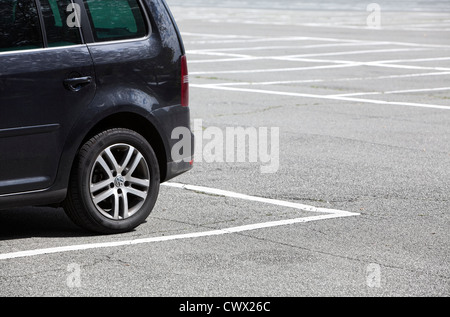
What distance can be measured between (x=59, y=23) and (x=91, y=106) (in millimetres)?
592

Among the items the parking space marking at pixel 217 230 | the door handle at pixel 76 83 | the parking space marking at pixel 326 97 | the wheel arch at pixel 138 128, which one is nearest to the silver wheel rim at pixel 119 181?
the wheel arch at pixel 138 128

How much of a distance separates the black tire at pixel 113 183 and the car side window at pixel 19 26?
2.55 ft

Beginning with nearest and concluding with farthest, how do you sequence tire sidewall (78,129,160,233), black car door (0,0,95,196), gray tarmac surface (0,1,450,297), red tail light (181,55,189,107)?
1. gray tarmac surface (0,1,450,297)
2. black car door (0,0,95,196)
3. tire sidewall (78,129,160,233)
4. red tail light (181,55,189,107)

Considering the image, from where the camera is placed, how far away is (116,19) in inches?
274

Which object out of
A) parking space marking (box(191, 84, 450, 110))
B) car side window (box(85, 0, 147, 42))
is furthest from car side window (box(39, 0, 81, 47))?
parking space marking (box(191, 84, 450, 110))

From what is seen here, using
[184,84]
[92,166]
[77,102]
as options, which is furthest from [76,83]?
[184,84]

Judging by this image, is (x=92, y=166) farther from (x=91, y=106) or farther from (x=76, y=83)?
(x=76, y=83)

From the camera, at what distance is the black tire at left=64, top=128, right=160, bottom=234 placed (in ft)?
21.9

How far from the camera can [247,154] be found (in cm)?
1028

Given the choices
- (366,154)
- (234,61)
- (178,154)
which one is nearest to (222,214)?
(178,154)

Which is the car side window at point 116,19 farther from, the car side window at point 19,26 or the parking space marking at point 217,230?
the parking space marking at point 217,230

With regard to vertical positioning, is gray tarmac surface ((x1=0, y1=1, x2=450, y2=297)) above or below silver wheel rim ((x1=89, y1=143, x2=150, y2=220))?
below

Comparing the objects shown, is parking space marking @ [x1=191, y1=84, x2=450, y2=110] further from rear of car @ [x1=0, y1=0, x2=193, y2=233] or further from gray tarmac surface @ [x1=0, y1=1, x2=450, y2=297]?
rear of car @ [x1=0, y1=0, x2=193, y2=233]

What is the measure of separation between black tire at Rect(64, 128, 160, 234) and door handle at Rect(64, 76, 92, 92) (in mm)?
369
